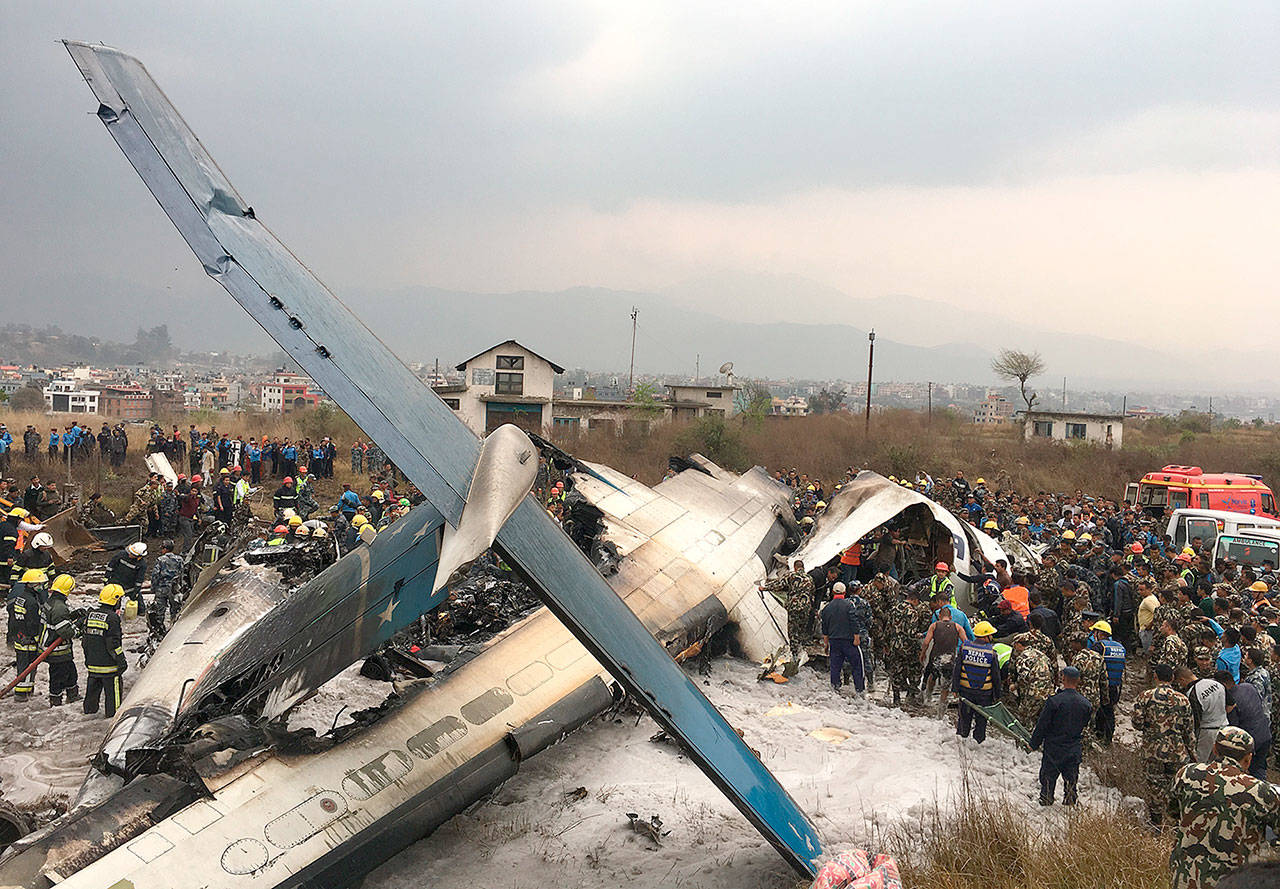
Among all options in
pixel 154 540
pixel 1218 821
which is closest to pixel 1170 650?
pixel 1218 821

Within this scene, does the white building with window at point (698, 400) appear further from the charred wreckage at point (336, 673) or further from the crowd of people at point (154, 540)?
the charred wreckage at point (336, 673)

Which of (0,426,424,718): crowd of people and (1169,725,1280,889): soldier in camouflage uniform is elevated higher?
(1169,725,1280,889): soldier in camouflage uniform

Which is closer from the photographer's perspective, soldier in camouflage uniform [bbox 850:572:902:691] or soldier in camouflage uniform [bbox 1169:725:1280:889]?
soldier in camouflage uniform [bbox 1169:725:1280:889]

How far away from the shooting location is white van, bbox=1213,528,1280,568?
1642cm

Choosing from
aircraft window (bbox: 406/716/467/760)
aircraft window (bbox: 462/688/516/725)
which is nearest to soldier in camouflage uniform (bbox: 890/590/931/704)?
aircraft window (bbox: 462/688/516/725)

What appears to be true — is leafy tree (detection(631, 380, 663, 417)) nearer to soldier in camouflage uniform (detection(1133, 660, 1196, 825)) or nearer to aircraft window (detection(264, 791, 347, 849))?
soldier in camouflage uniform (detection(1133, 660, 1196, 825))

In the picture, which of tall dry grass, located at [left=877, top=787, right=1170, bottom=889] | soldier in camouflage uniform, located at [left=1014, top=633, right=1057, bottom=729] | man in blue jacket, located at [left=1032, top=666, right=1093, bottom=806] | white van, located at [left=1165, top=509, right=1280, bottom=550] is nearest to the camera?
tall dry grass, located at [left=877, top=787, right=1170, bottom=889]

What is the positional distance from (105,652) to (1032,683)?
10.6m

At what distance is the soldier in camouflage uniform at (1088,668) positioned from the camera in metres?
8.79

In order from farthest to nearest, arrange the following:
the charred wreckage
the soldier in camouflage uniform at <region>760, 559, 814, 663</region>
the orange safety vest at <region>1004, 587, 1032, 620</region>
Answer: the soldier in camouflage uniform at <region>760, 559, 814, 663</region> < the orange safety vest at <region>1004, 587, 1032, 620</region> < the charred wreckage

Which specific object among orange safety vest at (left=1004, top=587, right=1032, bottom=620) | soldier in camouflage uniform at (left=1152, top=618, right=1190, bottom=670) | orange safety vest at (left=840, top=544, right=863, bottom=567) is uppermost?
soldier in camouflage uniform at (left=1152, top=618, right=1190, bottom=670)

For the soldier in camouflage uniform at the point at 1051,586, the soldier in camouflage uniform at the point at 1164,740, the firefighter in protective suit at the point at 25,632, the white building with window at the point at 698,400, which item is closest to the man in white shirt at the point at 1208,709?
the soldier in camouflage uniform at the point at 1164,740

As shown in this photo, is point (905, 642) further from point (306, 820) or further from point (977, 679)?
point (306, 820)

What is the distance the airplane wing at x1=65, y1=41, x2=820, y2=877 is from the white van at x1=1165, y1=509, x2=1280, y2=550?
1582cm
